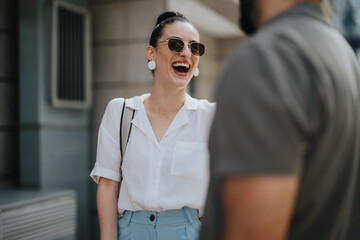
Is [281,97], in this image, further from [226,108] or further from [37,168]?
[37,168]

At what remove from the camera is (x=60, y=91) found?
5.21 metres

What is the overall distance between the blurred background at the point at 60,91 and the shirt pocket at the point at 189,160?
8.11 ft

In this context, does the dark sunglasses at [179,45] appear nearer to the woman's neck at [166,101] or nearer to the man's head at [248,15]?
the woman's neck at [166,101]

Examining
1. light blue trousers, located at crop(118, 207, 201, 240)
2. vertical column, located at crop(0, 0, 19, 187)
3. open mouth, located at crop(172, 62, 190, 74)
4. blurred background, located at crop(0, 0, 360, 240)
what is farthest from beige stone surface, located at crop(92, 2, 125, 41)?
light blue trousers, located at crop(118, 207, 201, 240)

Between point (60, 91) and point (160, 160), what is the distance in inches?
→ 128

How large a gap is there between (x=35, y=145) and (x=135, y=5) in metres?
2.32

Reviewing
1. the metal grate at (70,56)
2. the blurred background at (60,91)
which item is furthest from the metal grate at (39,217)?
the metal grate at (70,56)

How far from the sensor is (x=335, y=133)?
1055 millimetres

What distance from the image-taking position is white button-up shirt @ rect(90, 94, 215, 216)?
2270 mm

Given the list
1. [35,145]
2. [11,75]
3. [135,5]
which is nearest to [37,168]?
[35,145]

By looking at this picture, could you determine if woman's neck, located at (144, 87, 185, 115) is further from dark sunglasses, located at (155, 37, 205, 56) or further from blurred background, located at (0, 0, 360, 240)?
blurred background, located at (0, 0, 360, 240)

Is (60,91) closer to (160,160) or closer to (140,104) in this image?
(140,104)

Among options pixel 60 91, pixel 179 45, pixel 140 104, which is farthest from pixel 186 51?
pixel 60 91

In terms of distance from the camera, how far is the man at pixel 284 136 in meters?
0.96
